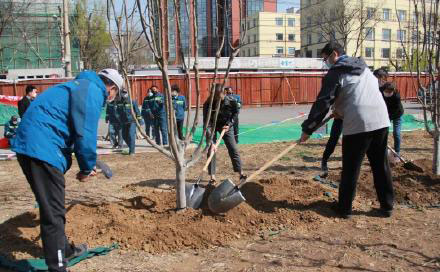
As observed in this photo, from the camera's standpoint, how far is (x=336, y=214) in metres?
4.36

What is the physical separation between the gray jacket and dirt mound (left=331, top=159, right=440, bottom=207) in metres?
1.22

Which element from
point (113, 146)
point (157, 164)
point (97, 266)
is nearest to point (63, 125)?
point (97, 266)

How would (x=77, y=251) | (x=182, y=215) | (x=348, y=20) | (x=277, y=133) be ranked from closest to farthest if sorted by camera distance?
(x=77, y=251)
(x=182, y=215)
(x=277, y=133)
(x=348, y=20)

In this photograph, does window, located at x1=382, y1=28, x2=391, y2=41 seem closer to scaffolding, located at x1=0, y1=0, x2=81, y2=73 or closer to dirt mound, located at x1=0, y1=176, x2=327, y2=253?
scaffolding, located at x1=0, y1=0, x2=81, y2=73

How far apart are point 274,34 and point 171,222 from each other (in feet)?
228

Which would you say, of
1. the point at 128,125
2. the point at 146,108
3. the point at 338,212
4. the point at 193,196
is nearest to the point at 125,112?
the point at 128,125

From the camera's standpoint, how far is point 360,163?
4.11 m

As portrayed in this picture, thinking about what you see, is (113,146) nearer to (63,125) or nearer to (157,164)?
(157,164)

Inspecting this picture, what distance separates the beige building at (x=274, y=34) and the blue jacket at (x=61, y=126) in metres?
63.9

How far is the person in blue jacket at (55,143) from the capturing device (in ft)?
9.29

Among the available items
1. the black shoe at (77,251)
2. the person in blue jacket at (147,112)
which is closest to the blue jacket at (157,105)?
the person in blue jacket at (147,112)

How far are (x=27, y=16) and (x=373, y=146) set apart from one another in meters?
32.7

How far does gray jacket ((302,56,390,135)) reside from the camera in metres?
3.99

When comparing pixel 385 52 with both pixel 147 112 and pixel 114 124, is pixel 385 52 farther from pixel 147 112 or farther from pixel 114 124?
pixel 114 124
